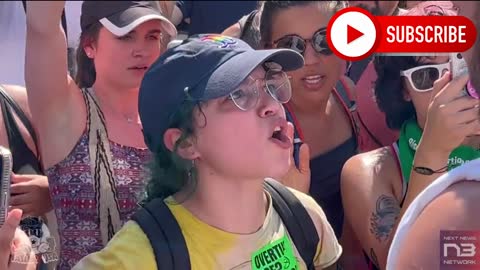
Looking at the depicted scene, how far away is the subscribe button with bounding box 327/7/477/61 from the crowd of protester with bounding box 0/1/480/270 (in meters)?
0.03

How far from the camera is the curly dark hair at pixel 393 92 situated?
7.49ft

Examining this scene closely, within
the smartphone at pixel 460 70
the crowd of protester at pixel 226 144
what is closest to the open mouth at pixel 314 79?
the crowd of protester at pixel 226 144

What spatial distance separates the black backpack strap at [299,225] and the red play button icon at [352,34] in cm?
83

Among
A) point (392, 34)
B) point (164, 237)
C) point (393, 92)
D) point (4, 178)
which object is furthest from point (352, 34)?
point (4, 178)

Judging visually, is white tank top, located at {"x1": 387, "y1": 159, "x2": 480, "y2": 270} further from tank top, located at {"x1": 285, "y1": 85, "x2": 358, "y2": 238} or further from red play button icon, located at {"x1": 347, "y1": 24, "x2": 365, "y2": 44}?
red play button icon, located at {"x1": 347, "y1": 24, "x2": 365, "y2": 44}

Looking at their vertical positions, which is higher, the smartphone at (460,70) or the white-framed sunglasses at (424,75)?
the smartphone at (460,70)

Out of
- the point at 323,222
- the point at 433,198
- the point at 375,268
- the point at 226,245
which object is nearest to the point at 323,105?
the point at 375,268

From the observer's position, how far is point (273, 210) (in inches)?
67.1

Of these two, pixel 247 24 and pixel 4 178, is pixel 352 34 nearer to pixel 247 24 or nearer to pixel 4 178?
pixel 247 24

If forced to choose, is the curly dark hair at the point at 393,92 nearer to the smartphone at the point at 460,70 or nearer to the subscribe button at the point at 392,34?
the subscribe button at the point at 392,34

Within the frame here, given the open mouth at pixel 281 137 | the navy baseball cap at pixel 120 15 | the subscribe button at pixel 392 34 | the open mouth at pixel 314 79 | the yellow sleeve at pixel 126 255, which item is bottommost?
the yellow sleeve at pixel 126 255

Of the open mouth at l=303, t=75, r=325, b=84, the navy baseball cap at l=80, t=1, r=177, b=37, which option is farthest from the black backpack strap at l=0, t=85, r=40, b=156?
the open mouth at l=303, t=75, r=325, b=84

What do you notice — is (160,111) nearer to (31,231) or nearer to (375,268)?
(31,231)

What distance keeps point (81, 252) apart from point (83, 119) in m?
0.30
